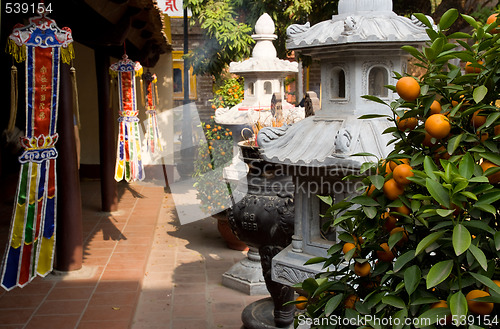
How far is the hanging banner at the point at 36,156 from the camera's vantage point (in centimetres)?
441

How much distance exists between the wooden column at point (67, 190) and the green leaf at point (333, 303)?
4280 mm

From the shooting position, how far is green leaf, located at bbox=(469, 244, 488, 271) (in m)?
1.35

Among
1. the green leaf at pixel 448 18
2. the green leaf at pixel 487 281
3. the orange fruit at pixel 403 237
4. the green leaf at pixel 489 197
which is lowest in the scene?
the green leaf at pixel 487 281

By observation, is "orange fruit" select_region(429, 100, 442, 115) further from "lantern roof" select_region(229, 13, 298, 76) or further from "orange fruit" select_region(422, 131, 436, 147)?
"lantern roof" select_region(229, 13, 298, 76)

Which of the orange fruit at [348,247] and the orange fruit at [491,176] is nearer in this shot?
the orange fruit at [491,176]

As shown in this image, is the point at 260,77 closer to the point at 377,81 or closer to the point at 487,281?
the point at 377,81

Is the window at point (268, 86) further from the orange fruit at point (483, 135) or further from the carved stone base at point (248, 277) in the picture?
the orange fruit at point (483, 135)

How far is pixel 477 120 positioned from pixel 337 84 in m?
1.91

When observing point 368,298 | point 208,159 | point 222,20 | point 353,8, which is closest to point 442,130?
point 368,298

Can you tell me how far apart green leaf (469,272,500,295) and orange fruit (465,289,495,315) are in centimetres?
4

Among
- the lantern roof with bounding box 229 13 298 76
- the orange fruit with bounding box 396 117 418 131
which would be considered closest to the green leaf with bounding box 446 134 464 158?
the orange fruit with bounding box 396 117 418 131

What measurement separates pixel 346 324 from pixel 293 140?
1678 mm

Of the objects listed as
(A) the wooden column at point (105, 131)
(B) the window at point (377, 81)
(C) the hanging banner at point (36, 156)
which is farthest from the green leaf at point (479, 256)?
(A) the wooden column at point (105, 131)

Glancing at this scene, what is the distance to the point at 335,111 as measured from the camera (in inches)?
132
